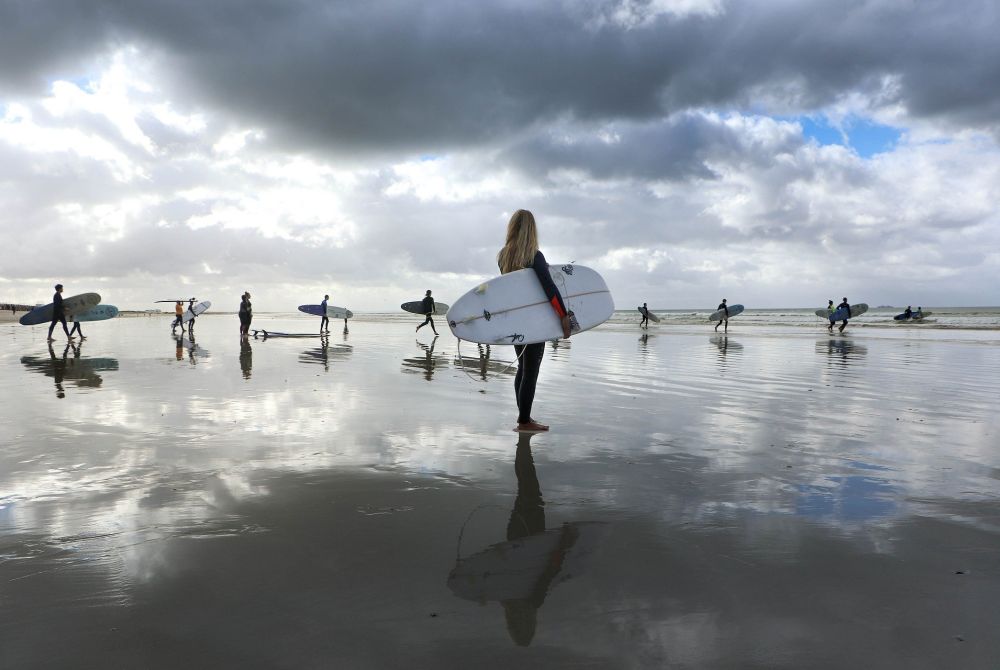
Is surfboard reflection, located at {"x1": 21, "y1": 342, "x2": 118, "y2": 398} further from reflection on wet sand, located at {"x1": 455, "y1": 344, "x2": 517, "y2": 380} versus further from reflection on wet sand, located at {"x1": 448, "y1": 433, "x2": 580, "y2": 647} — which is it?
reflection on wet sand, located at {"x1": 448, "y1": 433, "x2": 580, "y2": 647}

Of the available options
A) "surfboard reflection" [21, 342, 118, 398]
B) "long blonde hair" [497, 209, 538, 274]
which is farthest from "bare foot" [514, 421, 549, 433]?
"surfboard reflection" [21, 342, 118, 398]

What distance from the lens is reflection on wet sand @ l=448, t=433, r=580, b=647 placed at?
2.34 m

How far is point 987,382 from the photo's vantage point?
10094mm

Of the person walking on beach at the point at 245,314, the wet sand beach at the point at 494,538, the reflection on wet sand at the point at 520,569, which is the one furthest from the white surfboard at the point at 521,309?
the person walking on beach at the point at 245,314

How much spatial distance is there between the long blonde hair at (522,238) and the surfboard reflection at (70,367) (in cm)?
661

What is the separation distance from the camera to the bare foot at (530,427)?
5.84 metres

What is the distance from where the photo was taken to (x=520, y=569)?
8.92 feet

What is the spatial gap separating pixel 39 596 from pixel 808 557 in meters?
3.52

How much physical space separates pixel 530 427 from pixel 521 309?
1.40m

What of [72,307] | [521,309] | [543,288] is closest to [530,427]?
[521,309]

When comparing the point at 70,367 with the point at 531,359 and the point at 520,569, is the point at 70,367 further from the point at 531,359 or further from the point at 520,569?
the point at 520,569

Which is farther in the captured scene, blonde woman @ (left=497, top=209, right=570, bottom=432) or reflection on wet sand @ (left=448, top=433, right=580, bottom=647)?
blonde woman @ (left=497, top=209, right=570, bottom=432)

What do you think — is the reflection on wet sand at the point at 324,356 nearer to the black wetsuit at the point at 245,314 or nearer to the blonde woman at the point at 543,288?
the blonde woman at the point at 543,288

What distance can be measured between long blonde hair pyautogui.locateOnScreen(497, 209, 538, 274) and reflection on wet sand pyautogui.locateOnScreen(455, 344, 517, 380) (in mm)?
4615
